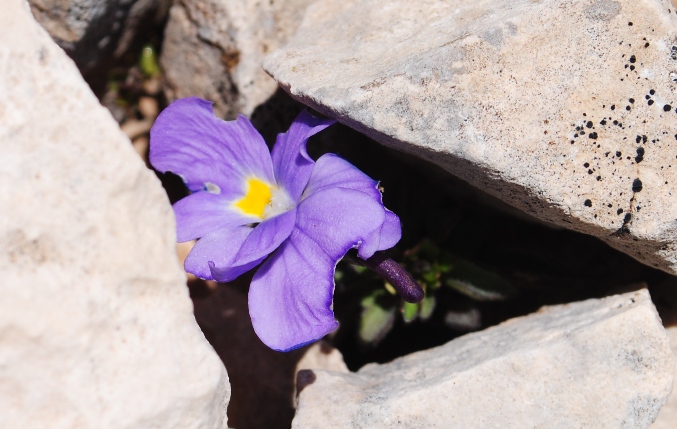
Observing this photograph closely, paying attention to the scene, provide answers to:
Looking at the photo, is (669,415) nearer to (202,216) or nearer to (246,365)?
(246,365)

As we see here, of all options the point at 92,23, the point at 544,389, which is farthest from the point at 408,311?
the point at 92,23

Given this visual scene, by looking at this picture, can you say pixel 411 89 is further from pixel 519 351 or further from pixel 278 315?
pixel 519 351

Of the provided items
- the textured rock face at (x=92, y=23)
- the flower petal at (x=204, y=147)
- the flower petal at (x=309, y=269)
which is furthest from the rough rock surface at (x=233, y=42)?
the flower petal at (x=309, y=269)

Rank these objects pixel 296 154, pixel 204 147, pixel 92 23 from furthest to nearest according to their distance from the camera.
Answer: pixel 92 23 < pixel 204 147 < pixel 296 154

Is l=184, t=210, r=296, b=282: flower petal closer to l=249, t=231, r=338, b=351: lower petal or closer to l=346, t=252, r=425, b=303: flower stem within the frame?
l=249, t=231, r=338, b=351: lower petal

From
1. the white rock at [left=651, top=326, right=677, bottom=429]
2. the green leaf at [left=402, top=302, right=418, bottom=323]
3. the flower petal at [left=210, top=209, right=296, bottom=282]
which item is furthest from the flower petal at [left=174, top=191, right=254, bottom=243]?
the white rock at [left=651, top=326, right=677, bottom=429]

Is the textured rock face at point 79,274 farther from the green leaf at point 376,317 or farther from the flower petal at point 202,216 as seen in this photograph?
the green leaf at point 376,317

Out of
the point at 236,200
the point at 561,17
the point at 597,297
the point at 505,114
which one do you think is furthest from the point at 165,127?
the point at 597,297
